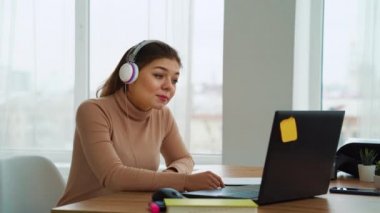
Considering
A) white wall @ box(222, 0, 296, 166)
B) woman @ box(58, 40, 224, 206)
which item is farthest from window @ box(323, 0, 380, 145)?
woman @ box(58, 40, 224, 206)

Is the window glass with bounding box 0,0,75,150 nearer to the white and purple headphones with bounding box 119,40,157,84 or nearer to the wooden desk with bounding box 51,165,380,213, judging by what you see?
the white and purple headphones with bounding box 119,40,157,84

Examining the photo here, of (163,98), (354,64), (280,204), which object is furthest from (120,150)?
(354,64)

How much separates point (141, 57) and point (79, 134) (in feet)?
1.17

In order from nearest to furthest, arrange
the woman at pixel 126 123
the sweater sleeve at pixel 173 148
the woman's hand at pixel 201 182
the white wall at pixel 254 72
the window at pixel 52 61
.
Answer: the woman's hand at pixel 201 182 → the woman at pixel 126 123 → the sweater sleeve at pixel 173 148 → the white wall at pixel 254 72 → the window at pixel 52 61

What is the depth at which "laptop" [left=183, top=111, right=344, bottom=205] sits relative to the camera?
4.06ft

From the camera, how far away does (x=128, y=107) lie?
1.89m

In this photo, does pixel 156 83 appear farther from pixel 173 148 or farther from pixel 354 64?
pixel 354 64

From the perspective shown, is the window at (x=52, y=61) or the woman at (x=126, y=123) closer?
the woman at (x=126, y=123)

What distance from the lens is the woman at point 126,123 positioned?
5.54 feet

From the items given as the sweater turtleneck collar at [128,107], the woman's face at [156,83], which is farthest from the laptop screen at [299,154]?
the sweater turtleneck collar at [128,107]

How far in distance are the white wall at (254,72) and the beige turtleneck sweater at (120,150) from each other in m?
0.91

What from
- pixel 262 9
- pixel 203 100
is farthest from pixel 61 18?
pixel 262 9

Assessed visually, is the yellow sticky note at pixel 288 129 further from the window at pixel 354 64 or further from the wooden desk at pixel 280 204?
the window at pixel 354 64

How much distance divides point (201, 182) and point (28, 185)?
0.76 meters
